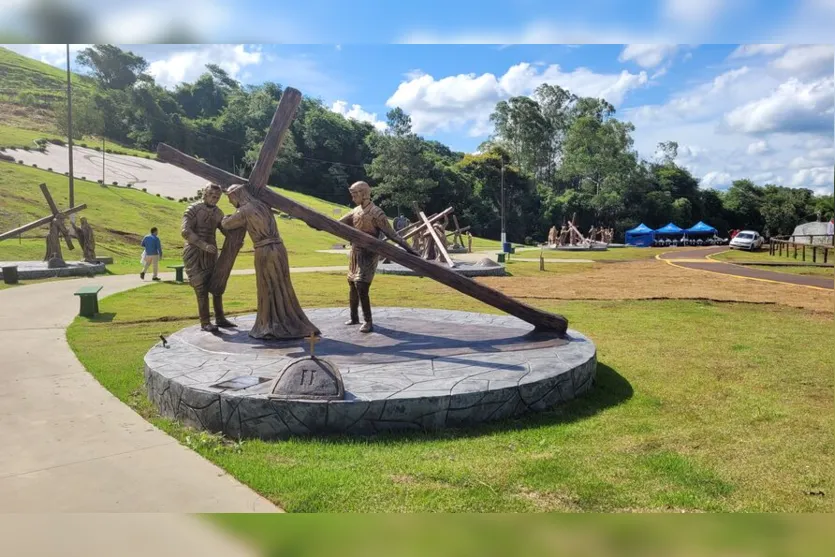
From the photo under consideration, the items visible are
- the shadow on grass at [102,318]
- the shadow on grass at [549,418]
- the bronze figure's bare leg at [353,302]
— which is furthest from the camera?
the shadow on grass at [102,318]

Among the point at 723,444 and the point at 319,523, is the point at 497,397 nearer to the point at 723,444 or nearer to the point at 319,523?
the point at 723,444

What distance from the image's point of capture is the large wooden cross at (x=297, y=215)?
21.9ft

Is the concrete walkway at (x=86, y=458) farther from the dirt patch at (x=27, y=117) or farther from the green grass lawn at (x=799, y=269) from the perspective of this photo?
the dirt patch at (x=27, y=117)

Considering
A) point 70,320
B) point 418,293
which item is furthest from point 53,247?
point 418,293

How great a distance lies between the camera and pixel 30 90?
71.8m

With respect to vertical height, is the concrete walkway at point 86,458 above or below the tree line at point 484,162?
below

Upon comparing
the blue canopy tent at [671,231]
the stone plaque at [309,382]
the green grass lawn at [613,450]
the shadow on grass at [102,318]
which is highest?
the blue canopy tent at [671,231]

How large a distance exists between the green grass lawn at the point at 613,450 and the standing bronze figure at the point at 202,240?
1.27 metres

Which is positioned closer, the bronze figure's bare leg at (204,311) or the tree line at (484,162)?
the bronze figure's bare leg at (204,311)

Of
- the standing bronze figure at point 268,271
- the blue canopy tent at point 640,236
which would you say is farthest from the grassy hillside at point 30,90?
the standing bronze figure at point 268,271

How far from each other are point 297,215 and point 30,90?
82.3 meters

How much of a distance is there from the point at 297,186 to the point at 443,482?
164 feet

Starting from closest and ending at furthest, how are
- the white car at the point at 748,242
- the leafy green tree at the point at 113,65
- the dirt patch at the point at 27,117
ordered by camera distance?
1. the white car at the point at 748,242
2. the dirt patch at the point at 27,117
3. the leafy green tree at the point at 113,65

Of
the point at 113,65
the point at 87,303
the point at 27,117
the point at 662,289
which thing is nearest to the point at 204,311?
the point at 87,303
